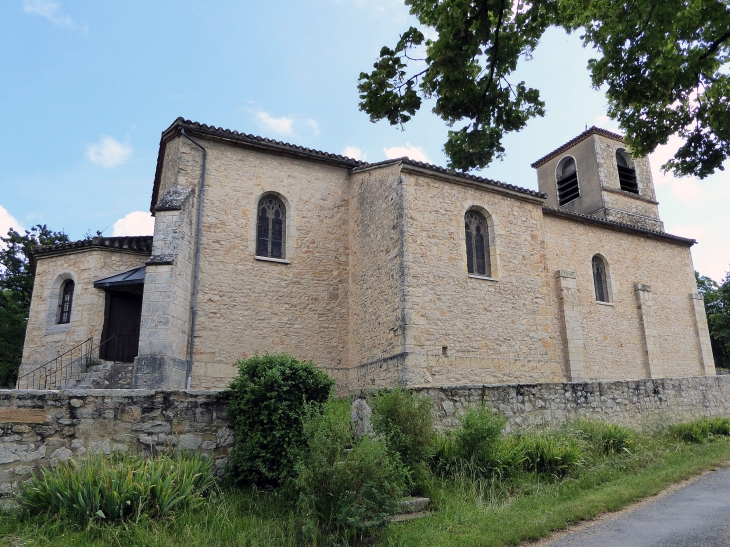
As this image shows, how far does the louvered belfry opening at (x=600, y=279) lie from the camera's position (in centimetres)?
1878

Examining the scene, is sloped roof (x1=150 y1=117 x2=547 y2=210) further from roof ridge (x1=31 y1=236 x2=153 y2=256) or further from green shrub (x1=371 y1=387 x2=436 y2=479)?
green shrub (x1=371 y1=387 x2=436 y2=479)

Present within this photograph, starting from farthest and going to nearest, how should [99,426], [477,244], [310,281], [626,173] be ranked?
[626,173] → [477,244] → [310,281] → [99,426]

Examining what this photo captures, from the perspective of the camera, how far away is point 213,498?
588 cm

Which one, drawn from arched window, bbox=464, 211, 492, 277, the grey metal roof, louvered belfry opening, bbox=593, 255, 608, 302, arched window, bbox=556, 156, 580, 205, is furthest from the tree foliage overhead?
arched window, bbox=556, 156, 580, 205

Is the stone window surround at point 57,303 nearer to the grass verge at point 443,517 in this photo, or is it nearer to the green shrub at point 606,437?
the grass verge at point 443,517

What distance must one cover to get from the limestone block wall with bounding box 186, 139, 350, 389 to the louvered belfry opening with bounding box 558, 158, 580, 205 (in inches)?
521

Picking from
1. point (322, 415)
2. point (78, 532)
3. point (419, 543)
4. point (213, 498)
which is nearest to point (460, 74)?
point (322, 415)

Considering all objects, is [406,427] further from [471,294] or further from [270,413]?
[471,294]

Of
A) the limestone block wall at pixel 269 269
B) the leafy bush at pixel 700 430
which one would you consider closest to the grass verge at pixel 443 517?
the leafy bush at pixel 700 430

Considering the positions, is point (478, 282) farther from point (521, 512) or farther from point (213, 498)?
point (213, 498)

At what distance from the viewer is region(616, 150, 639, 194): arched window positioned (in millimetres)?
23938

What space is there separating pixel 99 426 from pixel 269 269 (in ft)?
27.8

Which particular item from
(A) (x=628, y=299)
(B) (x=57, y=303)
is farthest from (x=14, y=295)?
(A) (x=628, y=299)

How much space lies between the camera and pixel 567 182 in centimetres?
2484
